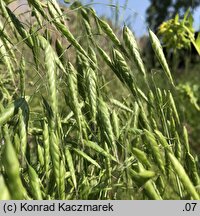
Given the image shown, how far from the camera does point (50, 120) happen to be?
0.94 meters

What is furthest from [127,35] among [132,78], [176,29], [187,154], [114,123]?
[176,29]

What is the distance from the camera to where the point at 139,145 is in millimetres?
1303

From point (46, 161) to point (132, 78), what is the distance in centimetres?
29

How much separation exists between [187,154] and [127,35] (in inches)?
12.7

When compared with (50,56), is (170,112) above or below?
below

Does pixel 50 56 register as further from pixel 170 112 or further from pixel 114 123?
pixel 170 112

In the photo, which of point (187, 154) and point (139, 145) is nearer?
point (187, 154)

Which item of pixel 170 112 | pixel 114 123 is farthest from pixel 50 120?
pixel 170 112
